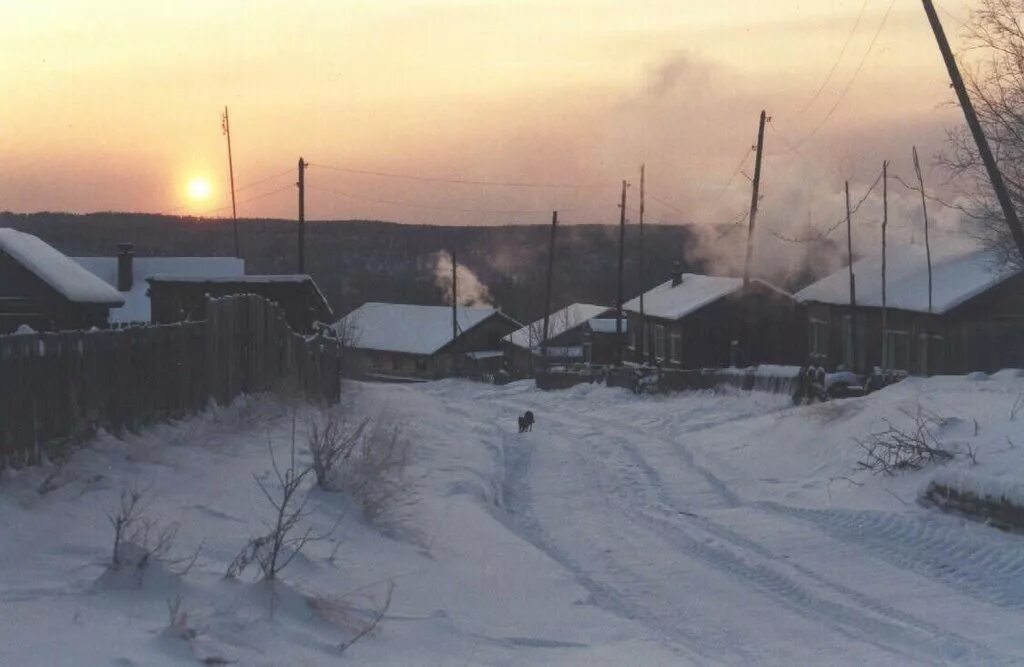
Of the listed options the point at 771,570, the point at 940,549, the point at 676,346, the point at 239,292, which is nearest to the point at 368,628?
the point at 771,570

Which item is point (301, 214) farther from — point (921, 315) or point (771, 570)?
point (771, 570)

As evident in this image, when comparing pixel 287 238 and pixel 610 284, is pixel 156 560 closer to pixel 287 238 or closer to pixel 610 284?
pixel 610 284

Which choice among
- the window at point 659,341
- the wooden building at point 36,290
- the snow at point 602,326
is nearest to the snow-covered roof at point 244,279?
the wooden building at point 36,290

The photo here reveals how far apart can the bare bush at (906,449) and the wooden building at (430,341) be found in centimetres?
6104

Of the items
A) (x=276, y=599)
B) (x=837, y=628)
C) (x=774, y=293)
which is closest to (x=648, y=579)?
(x=837, y=628)

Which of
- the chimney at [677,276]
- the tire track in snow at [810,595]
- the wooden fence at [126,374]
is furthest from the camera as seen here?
the chimney at [677,276]

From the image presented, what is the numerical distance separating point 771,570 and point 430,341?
2800 inches

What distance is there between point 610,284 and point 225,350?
114272mm

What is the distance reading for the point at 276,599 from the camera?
7.44m

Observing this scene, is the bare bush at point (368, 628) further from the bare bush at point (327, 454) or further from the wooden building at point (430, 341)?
the wooden building at point (430, 341)

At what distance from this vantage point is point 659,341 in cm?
6194

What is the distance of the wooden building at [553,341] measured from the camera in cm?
7825

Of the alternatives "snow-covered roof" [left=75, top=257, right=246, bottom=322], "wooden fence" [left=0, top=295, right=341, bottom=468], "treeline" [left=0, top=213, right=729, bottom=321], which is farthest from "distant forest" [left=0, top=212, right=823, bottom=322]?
"wooden fence" [left=0, top=295, right=341, bottom=468]

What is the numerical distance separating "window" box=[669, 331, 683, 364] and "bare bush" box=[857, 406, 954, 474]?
40366 mm
